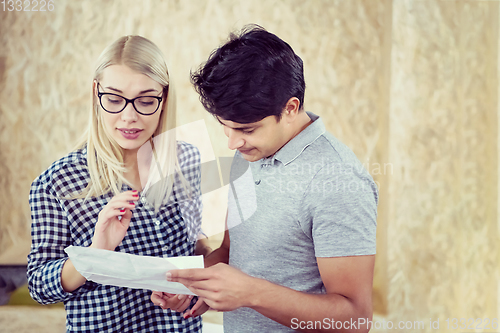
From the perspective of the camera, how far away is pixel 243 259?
2.62 ft

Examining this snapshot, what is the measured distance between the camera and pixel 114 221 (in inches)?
29.6

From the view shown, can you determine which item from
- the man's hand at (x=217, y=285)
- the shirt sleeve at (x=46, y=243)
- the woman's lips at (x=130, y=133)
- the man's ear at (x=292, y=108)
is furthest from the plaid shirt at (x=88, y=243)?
the man's ear at (x=292, y=108)

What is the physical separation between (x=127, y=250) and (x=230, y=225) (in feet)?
0.81

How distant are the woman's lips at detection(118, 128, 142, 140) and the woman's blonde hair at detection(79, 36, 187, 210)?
32mm

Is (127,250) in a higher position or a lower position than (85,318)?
higher

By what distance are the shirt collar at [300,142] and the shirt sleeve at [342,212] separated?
0.07 meters

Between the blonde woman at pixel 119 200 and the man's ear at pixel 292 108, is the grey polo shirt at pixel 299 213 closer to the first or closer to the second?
the man's ear at pixel 292 108

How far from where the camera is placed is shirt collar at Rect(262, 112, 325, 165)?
2.38 ft

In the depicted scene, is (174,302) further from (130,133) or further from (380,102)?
(380,102)

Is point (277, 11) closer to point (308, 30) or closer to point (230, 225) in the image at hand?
point (308, 30)

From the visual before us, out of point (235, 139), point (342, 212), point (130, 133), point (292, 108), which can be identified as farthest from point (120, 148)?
point (342, 212)

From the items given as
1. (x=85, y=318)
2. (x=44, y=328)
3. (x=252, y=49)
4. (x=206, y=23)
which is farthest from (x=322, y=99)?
(x=44, y=328)

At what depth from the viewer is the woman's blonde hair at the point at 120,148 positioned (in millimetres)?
806

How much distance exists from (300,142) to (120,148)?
1.45 feet
